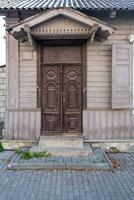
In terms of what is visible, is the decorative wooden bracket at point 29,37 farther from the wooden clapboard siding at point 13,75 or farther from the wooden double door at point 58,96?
the wooden double door at point 58,96

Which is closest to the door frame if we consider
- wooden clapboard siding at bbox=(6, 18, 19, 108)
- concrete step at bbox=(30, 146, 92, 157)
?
wooden clapboard siding at bbox=(6, 18, 19, 108)

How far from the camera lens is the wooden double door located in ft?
33.5

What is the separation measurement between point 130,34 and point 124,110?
88.2 inches

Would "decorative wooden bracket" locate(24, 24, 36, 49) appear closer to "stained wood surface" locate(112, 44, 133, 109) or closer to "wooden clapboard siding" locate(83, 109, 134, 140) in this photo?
"stained wood surface" locate(112, 44, 133, 109)

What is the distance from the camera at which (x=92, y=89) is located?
10.1 meters

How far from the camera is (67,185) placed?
687 centimetres

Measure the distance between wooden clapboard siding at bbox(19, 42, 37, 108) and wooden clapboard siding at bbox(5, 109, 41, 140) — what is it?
0.22 metres

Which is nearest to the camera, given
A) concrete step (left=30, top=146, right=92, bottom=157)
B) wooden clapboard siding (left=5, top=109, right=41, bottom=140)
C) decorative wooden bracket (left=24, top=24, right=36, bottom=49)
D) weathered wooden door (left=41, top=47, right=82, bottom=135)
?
decorative wooden bracket (left=24, top=24, right=36, bottom=49)

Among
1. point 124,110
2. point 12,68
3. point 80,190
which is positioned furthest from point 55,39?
point 80,190

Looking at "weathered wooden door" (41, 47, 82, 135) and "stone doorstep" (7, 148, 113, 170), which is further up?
"weathered wooden door" (41, 47, 82, 135)

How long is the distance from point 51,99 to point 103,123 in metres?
1.70

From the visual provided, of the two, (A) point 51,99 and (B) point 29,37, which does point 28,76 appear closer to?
(A) point 51,99

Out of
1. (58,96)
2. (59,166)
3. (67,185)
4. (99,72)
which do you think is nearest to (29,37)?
(58,96)

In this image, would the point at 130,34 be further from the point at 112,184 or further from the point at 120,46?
the point at 112,184
